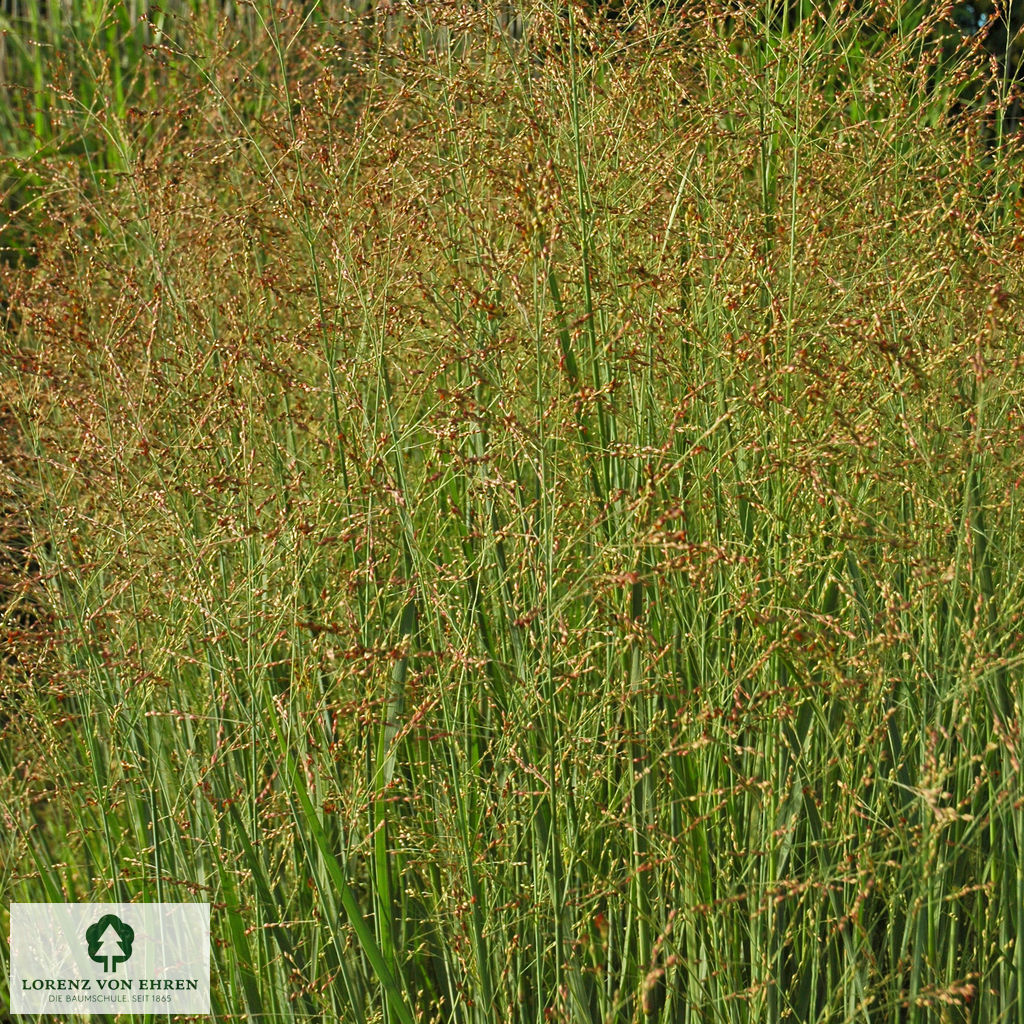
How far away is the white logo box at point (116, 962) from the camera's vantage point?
1771 millimetres

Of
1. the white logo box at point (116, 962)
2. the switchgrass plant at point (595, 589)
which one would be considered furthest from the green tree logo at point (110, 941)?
the switchgrass plant at point (595, 589)

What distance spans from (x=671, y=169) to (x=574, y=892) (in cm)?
112

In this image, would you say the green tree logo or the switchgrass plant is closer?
the switchgrass plant

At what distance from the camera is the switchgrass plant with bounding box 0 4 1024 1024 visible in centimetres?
150

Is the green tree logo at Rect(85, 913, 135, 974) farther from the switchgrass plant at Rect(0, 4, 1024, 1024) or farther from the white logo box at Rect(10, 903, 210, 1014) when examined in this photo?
the switchgrass plant at Rect(0, 4, 1024, 1024)

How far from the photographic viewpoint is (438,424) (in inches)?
79.4

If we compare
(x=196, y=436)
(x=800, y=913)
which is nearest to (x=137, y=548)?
(x=196, y=436)

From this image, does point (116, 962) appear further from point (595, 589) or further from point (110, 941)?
point (595, 589)

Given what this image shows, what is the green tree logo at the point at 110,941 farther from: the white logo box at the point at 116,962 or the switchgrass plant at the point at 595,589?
the switchgrass plant at the point at 595,589

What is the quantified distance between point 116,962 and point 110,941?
4 cm

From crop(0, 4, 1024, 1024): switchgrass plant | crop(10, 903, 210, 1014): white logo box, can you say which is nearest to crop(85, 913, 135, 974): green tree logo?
crop(10, 903, 210, 1014): white logo box

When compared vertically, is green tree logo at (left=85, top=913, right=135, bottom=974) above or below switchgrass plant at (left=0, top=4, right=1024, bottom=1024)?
below

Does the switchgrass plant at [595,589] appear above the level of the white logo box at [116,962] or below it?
above

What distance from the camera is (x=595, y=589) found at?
158 cm
